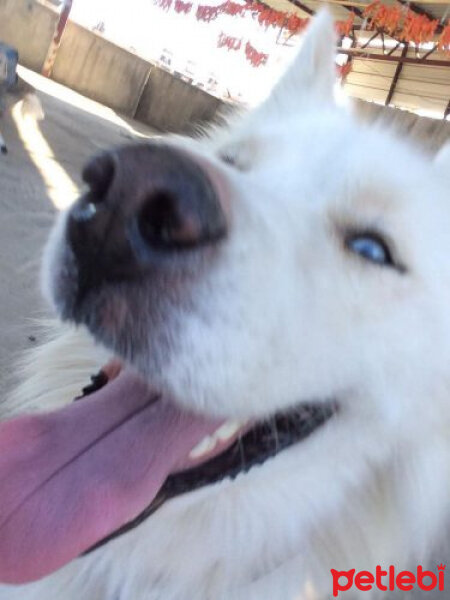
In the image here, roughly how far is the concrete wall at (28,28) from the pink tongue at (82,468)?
11.3m

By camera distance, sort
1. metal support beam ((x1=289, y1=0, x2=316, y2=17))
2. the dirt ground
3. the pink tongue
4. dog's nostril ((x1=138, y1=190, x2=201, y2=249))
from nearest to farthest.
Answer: dog's nostril ((x1=138, y1=190, x2=201, y2=249)) → the pink tongue → the dirt ground → metal support beam ((x1=289, y1=0, x2=316, y2=17))

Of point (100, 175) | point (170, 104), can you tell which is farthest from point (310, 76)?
point (170, 104)

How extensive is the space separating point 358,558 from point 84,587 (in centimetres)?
63

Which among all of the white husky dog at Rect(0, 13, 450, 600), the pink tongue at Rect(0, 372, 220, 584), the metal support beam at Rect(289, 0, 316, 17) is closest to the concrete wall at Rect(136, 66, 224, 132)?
the metal support beam at Rect(289, 0, 316, 17)

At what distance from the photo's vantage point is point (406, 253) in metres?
1.28

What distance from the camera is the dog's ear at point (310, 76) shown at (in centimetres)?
170

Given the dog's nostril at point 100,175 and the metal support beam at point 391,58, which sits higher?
the metal support beam at point 391,58

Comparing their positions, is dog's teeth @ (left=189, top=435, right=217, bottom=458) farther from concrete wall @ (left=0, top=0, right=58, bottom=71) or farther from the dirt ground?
concrete wall @ (left=0, top=0, right=58, bottom=71)

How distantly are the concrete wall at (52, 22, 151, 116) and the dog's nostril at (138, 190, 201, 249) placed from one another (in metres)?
11.9

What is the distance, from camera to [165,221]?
34.1 inches

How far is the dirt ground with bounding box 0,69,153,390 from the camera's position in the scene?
2.73 metres

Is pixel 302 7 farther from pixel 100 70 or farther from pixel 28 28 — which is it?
pixel 28 28

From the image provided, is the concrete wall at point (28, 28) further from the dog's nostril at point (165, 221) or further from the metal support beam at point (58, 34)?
the dog's nostril at point (165, 221)

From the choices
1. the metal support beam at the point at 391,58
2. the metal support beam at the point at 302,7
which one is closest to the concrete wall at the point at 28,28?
the metal support beam at the point at 302,7
